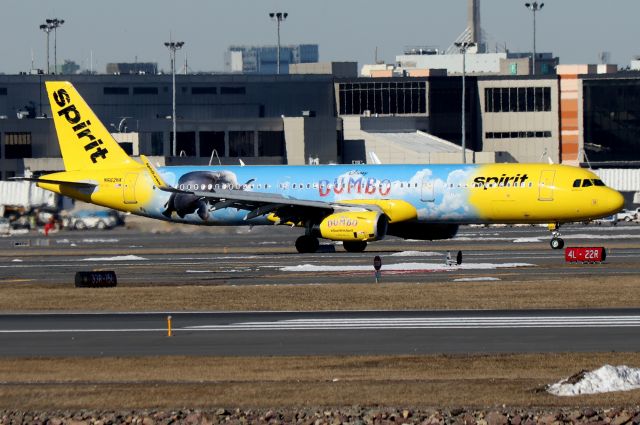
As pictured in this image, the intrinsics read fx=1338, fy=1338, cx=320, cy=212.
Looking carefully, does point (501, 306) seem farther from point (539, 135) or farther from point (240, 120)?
point (539, 135)

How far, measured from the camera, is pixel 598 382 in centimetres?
2512

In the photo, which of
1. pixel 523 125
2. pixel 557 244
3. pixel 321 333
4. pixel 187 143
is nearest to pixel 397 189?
pixel 557 244

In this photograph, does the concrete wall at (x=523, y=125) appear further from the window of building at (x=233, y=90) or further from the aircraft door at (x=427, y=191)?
the aircraft door at (x=427, y=191)

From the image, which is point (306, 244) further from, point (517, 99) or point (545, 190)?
point (517, 99)

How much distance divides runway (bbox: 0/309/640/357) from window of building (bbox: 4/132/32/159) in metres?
98.8

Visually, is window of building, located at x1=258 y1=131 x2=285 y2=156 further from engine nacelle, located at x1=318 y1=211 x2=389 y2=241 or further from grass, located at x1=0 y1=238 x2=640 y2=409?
grass, located at x1=0 y1=238 x2=640 y2=409

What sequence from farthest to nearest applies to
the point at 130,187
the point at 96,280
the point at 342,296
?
1. the point at 130,187
2. the point at 96,280
3. the point at 342,296

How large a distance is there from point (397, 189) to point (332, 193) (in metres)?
3.65

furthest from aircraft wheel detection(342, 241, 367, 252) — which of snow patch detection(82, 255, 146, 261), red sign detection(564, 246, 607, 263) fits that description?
red sign detection(564, 246, 607, 263)

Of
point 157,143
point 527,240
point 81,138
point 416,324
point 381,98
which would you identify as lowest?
point 416,324

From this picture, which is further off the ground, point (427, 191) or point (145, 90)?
point (145, 90)

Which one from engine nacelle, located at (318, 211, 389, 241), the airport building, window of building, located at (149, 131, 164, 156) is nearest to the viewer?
engine nacelle, located at (318, 211, 389, 241)

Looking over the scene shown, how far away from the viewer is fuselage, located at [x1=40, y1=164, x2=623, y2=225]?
213 ft

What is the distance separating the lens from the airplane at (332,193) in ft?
213
